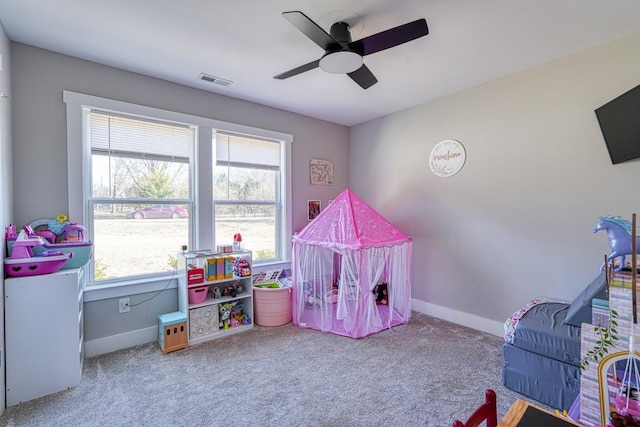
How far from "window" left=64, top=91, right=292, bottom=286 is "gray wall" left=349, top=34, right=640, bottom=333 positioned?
193cm

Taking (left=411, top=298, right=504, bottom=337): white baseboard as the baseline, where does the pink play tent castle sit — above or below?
above

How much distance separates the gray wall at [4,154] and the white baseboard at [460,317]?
152 inches

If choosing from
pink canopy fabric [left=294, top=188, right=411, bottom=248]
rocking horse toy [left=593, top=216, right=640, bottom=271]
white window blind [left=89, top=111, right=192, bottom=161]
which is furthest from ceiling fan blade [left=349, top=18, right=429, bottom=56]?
white window blind [left=89, top=111, right=192, bottom=161]

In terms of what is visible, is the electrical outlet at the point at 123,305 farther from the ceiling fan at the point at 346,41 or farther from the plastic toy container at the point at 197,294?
the ceiling fan at the point at 346,41

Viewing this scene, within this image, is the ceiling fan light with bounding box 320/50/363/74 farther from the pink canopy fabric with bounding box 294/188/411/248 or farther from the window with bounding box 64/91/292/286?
the window with bounding box 64/91/292/286

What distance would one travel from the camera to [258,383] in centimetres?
230

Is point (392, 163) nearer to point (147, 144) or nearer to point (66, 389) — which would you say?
point (147, 144)

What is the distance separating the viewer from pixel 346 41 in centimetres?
209

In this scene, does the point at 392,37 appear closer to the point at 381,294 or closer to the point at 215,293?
the point at 215,293

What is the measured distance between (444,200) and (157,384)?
11.0 ft

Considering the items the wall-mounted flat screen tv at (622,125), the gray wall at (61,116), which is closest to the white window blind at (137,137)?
the gray wall at (61,116)

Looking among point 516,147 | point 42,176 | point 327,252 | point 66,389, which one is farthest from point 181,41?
point 516,147

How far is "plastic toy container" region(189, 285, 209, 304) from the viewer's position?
300 cm

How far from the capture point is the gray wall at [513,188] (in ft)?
8.26
